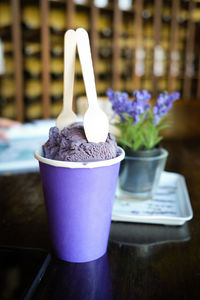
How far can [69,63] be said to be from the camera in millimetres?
491

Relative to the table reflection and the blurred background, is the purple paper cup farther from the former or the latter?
the blurred background

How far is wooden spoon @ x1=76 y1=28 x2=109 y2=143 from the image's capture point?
0.44m

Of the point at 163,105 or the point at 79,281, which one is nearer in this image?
the point at 79,281

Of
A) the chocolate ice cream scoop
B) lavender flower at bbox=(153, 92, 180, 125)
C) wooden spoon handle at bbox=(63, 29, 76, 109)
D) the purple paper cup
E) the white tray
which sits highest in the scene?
wooden spoon handle at bbox=(63, 29, 76, 109)

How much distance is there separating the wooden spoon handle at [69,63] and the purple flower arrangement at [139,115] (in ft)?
0.54

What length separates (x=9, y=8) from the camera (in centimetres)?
319

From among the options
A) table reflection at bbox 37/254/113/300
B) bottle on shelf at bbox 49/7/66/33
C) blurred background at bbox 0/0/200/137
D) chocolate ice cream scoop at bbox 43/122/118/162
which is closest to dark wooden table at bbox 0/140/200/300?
table reflection at bbox 37/254/113/300

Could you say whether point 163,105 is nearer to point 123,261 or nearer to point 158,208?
point 158,208

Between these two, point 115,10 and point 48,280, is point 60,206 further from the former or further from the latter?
point 115,10

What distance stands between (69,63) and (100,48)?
11.6 ft

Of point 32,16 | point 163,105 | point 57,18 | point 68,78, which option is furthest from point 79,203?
point 57,18

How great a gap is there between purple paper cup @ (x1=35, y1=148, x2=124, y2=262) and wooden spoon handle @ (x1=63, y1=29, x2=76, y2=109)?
11cm

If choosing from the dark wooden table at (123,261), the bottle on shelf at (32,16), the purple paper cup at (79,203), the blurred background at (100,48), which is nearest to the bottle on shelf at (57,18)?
the blurred background at (100,48)

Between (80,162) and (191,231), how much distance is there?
30 cm
